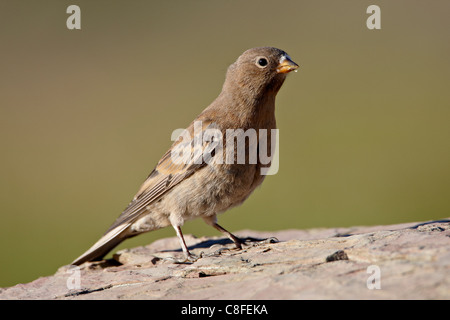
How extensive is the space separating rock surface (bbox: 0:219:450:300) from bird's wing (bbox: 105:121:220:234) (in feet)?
1.72

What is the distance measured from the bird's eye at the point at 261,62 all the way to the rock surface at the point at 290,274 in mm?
1839

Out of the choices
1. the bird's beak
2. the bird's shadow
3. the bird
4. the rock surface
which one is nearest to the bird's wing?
the bird

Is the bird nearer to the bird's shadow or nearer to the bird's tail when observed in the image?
the bird's tail

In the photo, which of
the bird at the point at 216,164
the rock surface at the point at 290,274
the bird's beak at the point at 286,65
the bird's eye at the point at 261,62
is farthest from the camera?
the bird's eye at the point at 261,62

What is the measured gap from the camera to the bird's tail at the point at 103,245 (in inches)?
224

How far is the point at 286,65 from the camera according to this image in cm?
543

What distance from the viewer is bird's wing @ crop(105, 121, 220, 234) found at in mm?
5262

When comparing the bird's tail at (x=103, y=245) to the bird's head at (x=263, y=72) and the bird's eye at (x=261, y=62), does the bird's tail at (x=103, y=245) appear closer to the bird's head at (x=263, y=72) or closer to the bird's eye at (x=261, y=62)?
the bird's head at (x=263, y=72)

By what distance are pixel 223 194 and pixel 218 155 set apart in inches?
14.8

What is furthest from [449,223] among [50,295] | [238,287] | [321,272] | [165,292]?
[50,295]

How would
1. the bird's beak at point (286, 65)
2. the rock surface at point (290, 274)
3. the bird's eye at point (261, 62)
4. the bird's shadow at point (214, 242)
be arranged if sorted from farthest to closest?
the bird's shadow at point (214, 242)
the bird's eye at point (261, 62)
the bird's beak at point (286, 65)
the rock surface at point (290, 274)

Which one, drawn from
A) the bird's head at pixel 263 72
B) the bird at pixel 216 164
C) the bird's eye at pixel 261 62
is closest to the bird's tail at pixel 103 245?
the bird at pixel 216 164
